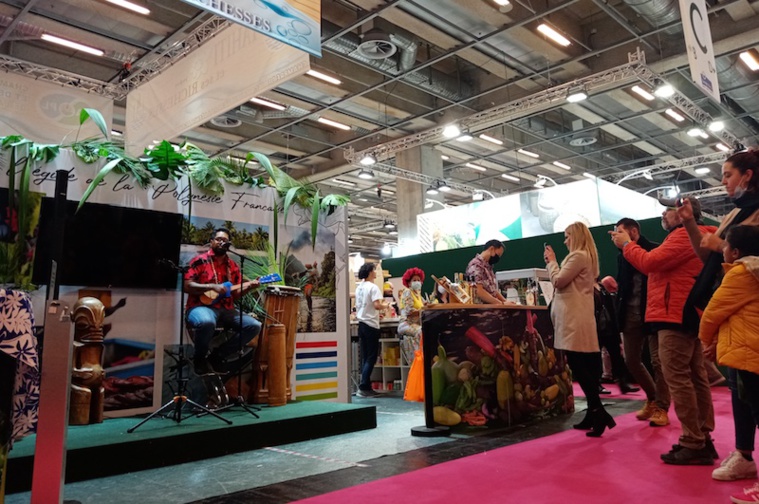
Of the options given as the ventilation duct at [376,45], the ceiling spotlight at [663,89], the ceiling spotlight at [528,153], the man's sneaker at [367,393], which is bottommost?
the man's sneaker at [367,393]

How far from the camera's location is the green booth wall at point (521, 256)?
29.2 ft

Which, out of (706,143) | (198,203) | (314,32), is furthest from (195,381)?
(706,143)

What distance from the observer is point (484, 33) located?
9.12 meters

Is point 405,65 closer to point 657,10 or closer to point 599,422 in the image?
point 657,10

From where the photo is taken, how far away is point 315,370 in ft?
17.9

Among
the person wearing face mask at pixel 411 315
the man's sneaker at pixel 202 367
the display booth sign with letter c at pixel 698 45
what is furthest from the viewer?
the person wearing face mask at pixel 411 315

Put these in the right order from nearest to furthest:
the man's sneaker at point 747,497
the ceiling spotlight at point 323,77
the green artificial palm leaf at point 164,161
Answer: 1. the man's sneaker at point 747,497
2. the green artificial palm leaf at point 164,161
3. the ceiling spotlight at point 323,77

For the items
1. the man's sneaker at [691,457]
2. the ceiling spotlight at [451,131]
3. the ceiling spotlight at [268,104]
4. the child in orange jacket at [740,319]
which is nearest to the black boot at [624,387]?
the man's sneaker at [691,457]

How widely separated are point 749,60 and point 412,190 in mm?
7528

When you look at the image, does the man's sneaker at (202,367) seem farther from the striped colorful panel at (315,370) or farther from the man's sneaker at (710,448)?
the man's sneaker at (710,448)

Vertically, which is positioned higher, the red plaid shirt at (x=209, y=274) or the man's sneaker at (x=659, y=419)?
the red plaid shirt at (x=209, y=274)

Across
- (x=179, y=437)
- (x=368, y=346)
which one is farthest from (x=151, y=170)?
(x=368, y=346)

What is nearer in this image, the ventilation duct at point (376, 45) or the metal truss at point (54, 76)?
the metal truss at point (54, 76)

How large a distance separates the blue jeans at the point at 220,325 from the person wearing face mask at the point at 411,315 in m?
2.51
